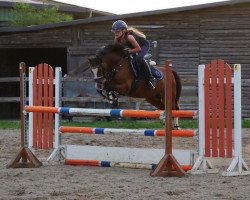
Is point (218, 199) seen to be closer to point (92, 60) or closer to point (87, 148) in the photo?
point (87, 148)

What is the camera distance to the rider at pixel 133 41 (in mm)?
10102

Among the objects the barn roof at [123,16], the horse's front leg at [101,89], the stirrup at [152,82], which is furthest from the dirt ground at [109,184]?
the barn roof at [123,16]

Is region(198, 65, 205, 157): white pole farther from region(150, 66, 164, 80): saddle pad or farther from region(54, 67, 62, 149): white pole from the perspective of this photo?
region(150, 66, 164, 80): saddle pad

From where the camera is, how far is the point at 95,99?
1991 cm

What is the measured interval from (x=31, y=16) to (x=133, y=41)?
16.6m

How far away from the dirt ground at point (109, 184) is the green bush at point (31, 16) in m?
16.5

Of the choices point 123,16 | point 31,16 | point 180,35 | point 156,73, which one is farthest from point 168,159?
point 31,16

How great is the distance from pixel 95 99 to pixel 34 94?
10041 millimetres

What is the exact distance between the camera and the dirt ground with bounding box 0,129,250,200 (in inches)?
266

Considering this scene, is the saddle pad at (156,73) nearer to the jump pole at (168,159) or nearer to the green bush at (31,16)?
the jump pole at (168,159)

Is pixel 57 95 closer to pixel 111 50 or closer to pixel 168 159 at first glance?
pixel 111 50

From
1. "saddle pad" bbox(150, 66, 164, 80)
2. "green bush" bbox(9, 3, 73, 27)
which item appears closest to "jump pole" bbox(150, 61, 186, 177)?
"saddle pad" bbox(150, 66, 164, 80)

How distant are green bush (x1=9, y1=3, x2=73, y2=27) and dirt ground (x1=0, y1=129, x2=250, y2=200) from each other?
1645cm

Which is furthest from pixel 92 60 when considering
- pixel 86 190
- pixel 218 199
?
pixel 218 199
